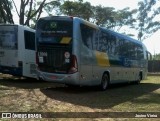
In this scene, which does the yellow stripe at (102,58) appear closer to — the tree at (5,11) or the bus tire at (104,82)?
the bus tire at (104,82)

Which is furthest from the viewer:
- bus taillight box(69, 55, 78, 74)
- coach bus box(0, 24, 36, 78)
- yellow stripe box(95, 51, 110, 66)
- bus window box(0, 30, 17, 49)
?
bus window box(0, 30, 17, 49)

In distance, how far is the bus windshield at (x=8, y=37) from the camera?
19.6m

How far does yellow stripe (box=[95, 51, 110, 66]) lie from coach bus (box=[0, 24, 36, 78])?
4.11 m

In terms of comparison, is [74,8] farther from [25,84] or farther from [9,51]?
[25,84]

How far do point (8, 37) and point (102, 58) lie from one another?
16.8 ft

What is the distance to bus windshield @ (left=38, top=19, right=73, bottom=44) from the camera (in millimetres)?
15820

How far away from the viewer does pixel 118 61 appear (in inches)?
837

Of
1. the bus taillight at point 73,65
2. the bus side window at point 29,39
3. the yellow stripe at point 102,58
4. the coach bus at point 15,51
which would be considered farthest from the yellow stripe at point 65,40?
the bus side window at point 29,39

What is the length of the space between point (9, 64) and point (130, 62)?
826 centimetres

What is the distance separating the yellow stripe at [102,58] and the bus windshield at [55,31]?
2.40 meters

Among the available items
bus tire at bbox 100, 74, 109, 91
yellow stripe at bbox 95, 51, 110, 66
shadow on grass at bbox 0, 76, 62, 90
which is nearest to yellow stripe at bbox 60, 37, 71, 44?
yellow stripe at bbox 95, 51, 110, 66

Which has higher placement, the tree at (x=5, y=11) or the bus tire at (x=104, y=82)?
the tree at (x=5, y=11)

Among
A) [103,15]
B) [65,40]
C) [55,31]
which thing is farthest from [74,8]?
[65,40]

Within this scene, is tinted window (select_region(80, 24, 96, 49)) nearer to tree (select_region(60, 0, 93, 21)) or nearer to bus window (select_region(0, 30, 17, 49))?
bus window (select_region(0, 30, 17, 49))
